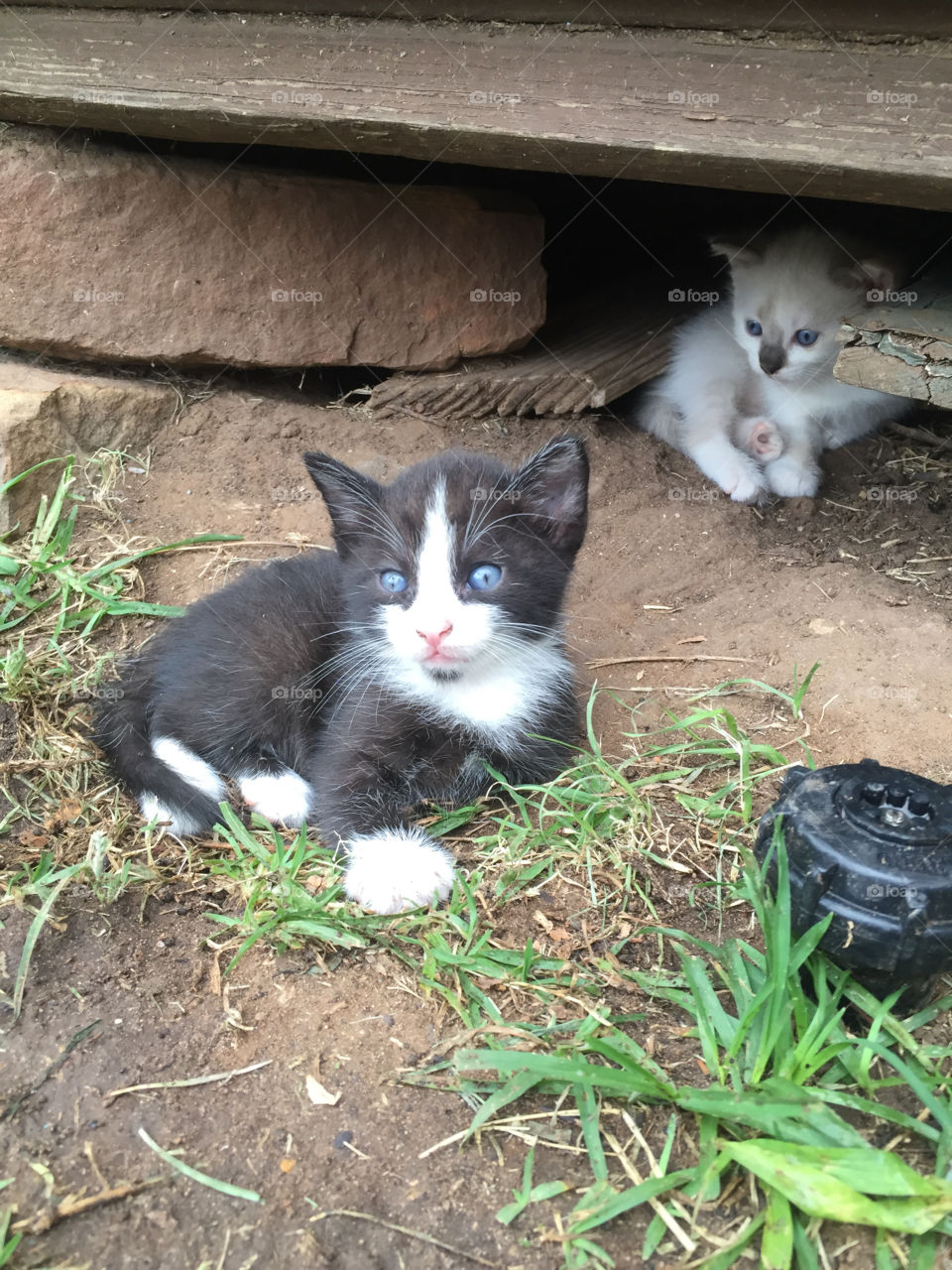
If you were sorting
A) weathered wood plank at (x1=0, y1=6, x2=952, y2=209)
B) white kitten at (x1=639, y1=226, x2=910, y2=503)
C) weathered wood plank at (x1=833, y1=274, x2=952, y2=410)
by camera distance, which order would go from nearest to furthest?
weathered wood plank at (x1=0, y1=6, x2=952, y2=209)
weathered wood plank at (x1=833, y1=274, x2=952, y2=410)
white kitten at (x1=639, y1=226, x2=910, y2=503)

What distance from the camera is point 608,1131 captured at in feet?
5.83

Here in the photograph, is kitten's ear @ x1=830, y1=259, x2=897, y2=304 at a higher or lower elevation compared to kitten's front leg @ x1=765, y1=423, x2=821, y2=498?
higher

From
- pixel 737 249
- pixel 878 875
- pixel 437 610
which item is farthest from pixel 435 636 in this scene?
pixel 737 249

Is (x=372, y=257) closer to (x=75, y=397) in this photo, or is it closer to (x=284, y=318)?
(x=284, y=318)

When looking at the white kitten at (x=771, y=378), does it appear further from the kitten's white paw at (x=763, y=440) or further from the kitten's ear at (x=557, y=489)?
the kitten's ear at (x=557, y=489)

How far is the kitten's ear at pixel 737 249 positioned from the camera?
14.8 ft

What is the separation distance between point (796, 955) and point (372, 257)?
3.38 meters

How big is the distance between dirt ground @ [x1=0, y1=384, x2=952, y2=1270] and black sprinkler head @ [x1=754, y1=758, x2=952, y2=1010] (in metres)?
0.48

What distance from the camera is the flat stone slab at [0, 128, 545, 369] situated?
3.80 m

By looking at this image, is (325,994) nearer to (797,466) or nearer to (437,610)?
(437,610)

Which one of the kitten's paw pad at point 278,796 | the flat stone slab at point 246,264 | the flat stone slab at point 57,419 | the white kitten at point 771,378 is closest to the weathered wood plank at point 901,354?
the white kitten at point 771,378

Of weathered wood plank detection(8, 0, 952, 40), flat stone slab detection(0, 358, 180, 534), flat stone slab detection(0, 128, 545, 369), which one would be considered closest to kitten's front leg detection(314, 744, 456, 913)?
flat stone slab detection(0, 358, 180, 534)

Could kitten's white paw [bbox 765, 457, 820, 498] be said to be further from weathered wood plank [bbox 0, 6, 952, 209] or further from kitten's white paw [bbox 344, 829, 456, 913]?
kitten's white paw [bbox 344, 829, 456, 913]

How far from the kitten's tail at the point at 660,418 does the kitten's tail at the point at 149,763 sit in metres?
2.77
